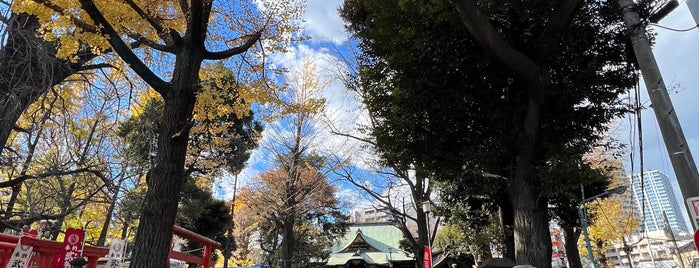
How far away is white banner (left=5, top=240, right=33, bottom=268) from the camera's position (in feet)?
14.4

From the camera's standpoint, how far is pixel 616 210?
2252 centimetres

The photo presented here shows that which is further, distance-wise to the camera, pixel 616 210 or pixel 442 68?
pixel 616 210

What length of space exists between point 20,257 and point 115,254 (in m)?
3.17

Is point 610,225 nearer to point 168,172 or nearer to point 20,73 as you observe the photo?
point 168,172

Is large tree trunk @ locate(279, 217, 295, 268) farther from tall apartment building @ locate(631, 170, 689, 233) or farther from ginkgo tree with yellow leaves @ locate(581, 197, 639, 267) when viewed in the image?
ginkgo tree with yellow leaves @ locate(581, 197, 639, 267)

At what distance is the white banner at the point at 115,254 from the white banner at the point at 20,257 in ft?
9.47

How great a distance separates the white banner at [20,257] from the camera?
4379 mm

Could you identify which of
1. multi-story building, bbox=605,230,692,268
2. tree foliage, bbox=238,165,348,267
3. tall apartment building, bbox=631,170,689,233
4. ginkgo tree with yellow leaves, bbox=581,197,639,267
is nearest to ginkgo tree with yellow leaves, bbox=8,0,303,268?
tree foliage, bbox=238,165,348,267

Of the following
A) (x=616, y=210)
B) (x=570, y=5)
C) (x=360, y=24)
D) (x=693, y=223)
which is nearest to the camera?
(x=693, y=223)

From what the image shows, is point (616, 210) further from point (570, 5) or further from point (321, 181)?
point (570, 5)

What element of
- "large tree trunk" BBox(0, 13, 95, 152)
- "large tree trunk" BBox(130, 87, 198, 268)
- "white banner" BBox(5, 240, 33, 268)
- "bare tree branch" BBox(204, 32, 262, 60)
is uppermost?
"bare tree branch" BBox(204, 32, 262, 60)

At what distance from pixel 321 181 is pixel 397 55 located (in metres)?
10.7

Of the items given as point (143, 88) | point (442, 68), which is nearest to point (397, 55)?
point (442, 68)

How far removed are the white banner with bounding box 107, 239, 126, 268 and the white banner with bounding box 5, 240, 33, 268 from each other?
289 cm
